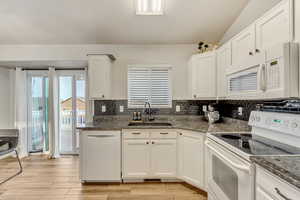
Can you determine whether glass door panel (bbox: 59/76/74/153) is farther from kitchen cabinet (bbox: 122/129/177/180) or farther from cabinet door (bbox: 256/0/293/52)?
cabinet door (bbox: 256/0/293/52)

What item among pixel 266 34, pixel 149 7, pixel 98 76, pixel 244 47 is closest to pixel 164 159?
pixel 98 76

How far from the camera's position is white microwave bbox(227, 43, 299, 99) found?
1.33 meters

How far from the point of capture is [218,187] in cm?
191

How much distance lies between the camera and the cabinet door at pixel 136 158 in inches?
114

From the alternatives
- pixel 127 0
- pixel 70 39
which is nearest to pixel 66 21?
pixel 70 39

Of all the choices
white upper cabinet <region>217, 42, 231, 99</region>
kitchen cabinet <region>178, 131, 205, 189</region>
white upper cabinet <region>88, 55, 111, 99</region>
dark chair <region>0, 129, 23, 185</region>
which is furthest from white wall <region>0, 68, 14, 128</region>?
white upper cabinet <region>217, 42, 231, 99</region>

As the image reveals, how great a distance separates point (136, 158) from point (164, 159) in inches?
16.5

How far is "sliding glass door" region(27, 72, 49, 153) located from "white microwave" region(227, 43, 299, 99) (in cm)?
412

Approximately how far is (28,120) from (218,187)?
13.8 ft

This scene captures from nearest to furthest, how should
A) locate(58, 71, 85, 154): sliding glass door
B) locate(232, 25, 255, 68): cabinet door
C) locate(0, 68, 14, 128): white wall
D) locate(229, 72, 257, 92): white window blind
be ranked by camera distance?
locate(229, 72, 257, 92): white window blind, locate(232, 25, 255, 68): cabinet door, locate(0, 68, 14, 128): white wall, locate(58, 71, 85, 154): sliding glass door

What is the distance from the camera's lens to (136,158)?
9.51 ft

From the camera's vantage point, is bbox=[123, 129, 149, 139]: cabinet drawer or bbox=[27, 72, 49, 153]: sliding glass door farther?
bbox=[27, 72, 49, 153]: sliding glass door

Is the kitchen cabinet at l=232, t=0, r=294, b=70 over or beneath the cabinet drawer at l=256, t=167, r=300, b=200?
over

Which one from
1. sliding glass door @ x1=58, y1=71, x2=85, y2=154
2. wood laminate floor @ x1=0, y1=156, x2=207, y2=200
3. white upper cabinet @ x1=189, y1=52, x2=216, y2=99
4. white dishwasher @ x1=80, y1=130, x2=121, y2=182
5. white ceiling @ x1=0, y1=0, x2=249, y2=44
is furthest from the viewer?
sliding glass door @ x1=58, y1=71, x2=85, y2=154
